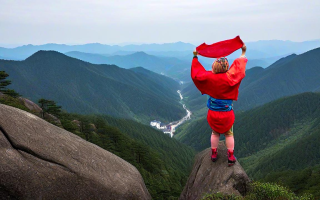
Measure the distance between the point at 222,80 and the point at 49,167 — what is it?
327 inches

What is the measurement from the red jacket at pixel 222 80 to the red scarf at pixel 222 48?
59 centimetres

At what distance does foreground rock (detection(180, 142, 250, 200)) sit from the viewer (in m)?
9.42

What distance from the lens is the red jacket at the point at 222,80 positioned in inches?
351

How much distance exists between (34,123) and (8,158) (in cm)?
221

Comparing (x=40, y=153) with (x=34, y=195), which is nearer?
(x=34, y=195)

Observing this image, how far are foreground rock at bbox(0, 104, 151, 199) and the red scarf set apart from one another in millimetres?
7517

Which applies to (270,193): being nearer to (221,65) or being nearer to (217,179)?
(217,179)

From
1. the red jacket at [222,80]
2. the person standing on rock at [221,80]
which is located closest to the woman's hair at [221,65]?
the person standing on rock at [221,80]

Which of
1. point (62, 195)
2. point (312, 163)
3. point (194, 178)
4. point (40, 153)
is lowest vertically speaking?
point (312, 163)

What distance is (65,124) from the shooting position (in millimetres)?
26422

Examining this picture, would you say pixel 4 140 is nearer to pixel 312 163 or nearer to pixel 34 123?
pixel 34 123

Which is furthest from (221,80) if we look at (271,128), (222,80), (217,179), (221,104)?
(271,128)

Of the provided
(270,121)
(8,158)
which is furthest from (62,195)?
(270,121)

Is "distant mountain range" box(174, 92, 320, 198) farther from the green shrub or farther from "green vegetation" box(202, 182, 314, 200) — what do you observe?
"green vegetation" box(202, 182, 314, 200)
